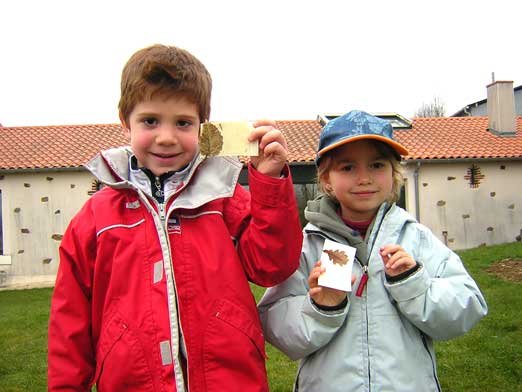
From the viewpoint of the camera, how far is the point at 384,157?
184 centimetres

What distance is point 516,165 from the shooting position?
52.3 ft

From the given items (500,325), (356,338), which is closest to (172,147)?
(356,338)

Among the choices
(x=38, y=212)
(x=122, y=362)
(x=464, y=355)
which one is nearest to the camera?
(x=122, y=362)

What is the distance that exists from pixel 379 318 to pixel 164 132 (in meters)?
0.95

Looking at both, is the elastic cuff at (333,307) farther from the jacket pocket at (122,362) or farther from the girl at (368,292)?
the jacket pocket at (122,362)

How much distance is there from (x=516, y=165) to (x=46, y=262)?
49.4ft

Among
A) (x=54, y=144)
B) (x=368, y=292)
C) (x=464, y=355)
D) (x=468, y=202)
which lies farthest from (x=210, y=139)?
(x=54, y=144)

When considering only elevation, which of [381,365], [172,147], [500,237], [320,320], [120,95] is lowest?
[500,237]

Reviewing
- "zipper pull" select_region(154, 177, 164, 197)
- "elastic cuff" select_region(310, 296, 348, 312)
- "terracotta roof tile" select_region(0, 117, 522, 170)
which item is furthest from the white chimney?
"zipper pull" select_region(154, 177, 164, 197)

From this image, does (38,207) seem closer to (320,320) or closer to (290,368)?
(290,368)

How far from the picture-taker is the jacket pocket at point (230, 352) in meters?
1.49

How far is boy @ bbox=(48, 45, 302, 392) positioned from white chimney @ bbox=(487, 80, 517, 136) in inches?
687

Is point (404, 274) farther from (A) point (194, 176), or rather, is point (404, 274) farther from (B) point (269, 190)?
(A) point (194, 176)

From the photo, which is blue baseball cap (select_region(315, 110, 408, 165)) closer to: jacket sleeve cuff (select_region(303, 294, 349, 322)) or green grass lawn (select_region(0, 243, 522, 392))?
jacket sleeve cuff (select_region(303, 294, 349, 322))
